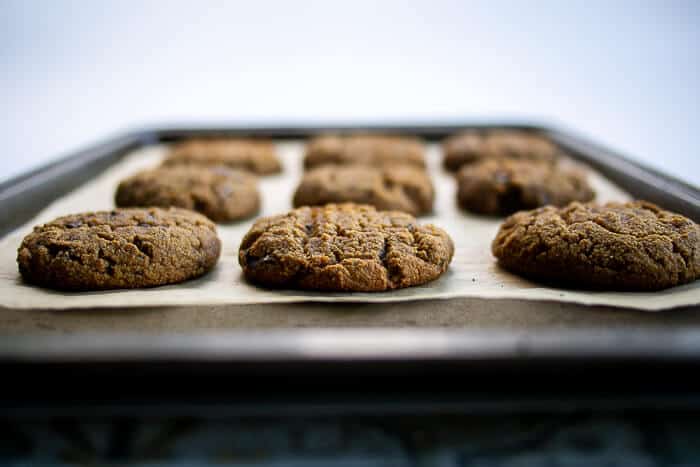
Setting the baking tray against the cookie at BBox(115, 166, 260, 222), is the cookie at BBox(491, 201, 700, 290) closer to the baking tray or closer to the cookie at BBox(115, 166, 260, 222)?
the baking tray

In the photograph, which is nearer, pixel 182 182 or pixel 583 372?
pixel 583 372

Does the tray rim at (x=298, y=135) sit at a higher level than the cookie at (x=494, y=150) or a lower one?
higher

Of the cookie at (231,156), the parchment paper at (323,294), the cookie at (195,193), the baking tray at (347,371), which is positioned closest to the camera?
Result: the baking tray at (347,371)

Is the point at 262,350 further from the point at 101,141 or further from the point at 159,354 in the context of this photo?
the point at 101,141

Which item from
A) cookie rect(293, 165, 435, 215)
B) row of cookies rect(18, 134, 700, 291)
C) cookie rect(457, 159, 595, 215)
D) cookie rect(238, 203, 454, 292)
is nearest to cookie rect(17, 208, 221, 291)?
row of cookies rect(18, 134, 700, 291)

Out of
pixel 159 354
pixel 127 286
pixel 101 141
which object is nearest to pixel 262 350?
pixel 159 354

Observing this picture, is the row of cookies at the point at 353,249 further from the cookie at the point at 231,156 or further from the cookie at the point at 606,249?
the cookie at the point at 231,156

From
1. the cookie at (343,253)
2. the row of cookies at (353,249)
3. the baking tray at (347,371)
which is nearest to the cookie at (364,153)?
the row of cookies at (353,249)
